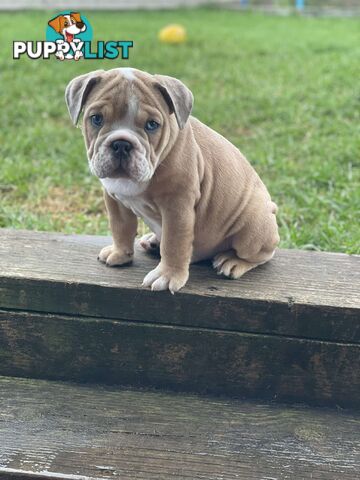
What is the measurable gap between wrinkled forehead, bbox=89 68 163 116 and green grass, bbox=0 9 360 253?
5.36 feet

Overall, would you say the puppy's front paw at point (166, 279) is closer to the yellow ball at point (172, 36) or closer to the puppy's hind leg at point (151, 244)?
the puppy's hind leg at point (151, 244)

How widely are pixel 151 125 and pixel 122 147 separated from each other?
0.45 ft

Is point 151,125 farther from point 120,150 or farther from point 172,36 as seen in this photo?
point 172,36

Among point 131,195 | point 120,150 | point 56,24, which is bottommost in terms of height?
point 131,195

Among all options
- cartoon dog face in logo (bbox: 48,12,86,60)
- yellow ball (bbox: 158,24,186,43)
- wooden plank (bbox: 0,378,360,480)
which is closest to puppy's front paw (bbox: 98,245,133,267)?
wooden plank (bbox: 0,378,360,480)

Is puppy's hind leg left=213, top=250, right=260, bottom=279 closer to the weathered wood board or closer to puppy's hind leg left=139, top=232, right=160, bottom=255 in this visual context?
the weathered wood board

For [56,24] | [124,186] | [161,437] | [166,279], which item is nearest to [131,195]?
[124,186]

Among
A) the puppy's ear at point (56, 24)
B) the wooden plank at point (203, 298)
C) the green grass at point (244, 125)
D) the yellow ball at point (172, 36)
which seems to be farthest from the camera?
the yellow ball at point (172, 36)

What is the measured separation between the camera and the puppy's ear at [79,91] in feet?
6.68

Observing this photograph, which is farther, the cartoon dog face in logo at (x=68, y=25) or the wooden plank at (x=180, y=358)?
the cartoon dog face in logo at (x=68, y=25)

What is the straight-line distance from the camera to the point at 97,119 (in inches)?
79.3

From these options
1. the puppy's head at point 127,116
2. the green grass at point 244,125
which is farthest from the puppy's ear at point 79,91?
the green grass at point 244,125

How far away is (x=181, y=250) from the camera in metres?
2.23

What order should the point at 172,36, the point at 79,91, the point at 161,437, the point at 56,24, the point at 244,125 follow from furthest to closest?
the point at 172,36
the point at 244,125
the point at 56,24
the point at 161,437
the point at 79,91
